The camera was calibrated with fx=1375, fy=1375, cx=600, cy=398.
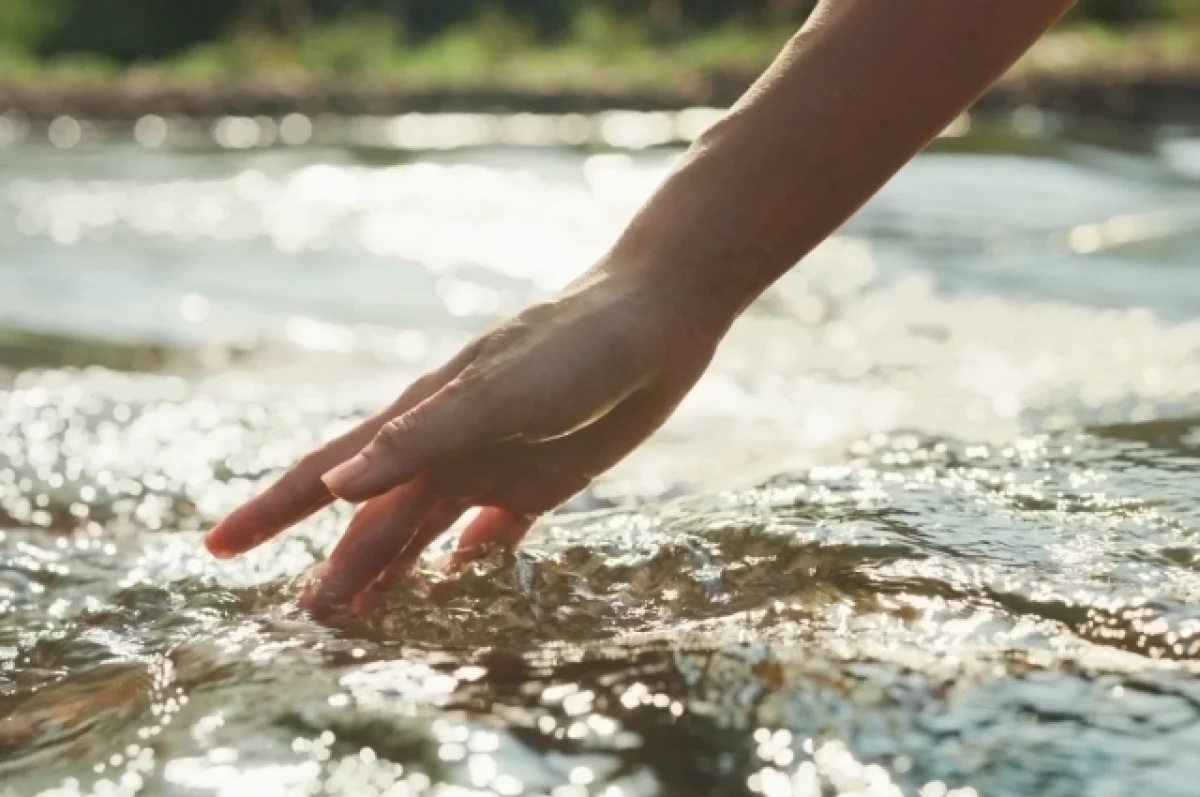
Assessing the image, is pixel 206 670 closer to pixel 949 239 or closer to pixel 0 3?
pixel 949 239

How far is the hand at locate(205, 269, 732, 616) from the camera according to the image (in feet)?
4.12

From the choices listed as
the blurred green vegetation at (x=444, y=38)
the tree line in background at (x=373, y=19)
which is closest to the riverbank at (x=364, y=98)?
the blurred green vegetation at (x=444, y=38)

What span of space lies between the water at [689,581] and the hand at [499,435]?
0.06m

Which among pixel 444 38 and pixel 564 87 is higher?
pixel 444 38

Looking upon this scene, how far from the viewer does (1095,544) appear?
142 centimetres

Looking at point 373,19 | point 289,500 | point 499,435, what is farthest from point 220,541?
point 373,19

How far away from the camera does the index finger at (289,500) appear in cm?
138

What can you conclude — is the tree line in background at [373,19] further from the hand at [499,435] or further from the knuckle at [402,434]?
the knuckle at [402,434]

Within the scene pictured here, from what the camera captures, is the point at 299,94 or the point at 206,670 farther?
the point at 299,94

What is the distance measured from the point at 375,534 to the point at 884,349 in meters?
2.07

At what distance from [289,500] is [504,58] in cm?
1426

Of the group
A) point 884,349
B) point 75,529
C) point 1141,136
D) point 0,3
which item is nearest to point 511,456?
point 75,529

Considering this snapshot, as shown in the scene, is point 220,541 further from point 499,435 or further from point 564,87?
point 564,87

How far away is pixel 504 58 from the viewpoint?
594 inches
